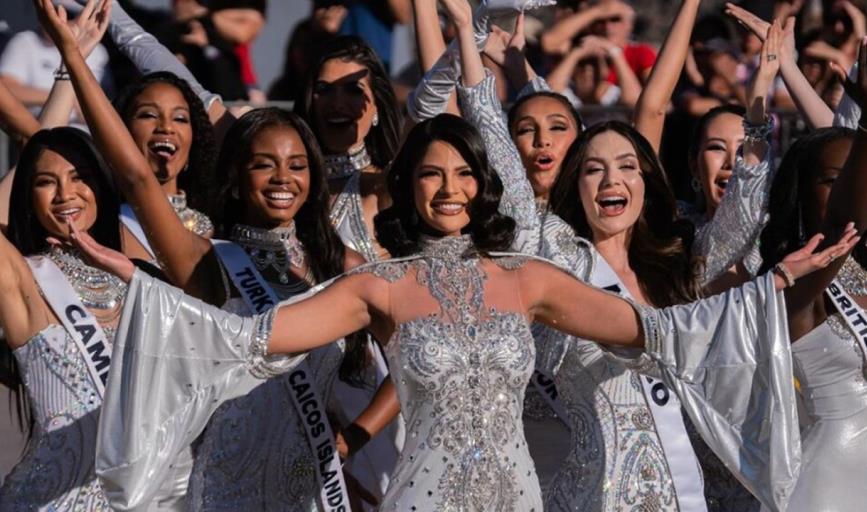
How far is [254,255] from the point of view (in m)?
5.59

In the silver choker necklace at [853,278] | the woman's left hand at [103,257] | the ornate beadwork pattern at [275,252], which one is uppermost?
the woman's left hand at [103,257]

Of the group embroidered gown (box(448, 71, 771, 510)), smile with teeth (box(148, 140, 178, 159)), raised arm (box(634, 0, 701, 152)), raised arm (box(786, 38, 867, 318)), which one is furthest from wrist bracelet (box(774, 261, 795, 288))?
smile with teeth (box(148, 140, 178, 159))

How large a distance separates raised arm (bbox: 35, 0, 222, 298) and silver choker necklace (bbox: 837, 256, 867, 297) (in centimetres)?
176

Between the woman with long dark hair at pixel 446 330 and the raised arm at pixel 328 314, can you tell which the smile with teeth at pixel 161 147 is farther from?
the raised arm at pixel 328 314

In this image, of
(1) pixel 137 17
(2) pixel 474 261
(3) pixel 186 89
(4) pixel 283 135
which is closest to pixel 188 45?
(1) pixel 137 17

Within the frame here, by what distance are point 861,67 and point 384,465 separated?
2108 mm

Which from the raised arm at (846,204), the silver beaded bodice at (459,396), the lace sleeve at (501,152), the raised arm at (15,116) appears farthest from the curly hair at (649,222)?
the raised arm at (15,116)

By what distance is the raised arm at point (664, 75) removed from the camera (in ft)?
22.0

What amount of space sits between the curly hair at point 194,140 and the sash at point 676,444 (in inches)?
54.5

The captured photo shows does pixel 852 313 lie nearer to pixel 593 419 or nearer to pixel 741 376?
pixel 741 376

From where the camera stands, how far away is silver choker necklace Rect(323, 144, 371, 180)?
6609 millimetres

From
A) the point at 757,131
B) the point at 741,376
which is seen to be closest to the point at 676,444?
the point at 741,376

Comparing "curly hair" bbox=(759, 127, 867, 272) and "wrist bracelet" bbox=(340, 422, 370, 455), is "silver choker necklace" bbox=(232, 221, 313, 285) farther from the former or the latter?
"curly hair" bbox=(759, 127, 867, 272)

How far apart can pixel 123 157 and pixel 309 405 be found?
82 cm
